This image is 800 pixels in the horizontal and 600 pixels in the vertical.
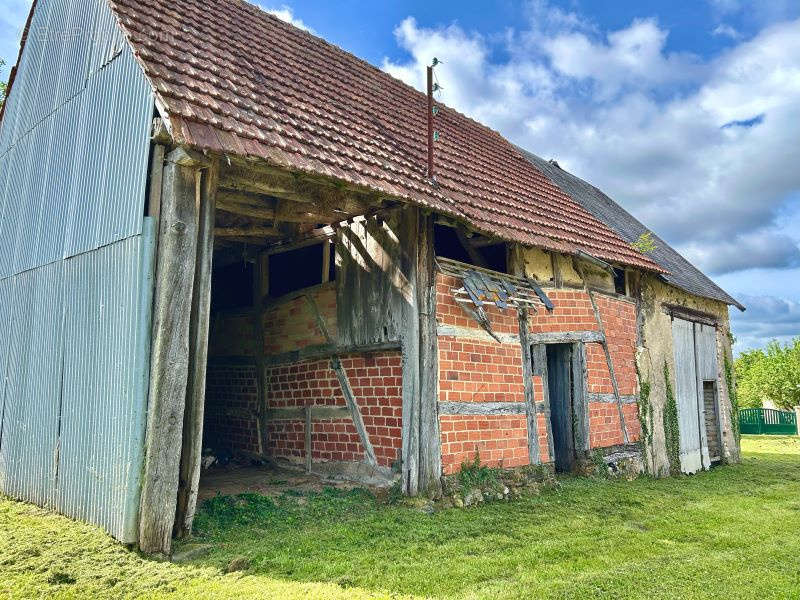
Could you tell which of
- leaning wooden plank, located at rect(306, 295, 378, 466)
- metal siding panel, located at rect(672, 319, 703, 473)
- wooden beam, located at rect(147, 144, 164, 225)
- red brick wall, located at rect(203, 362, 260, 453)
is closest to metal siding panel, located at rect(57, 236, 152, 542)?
wooden beam, located at rect(147, 144, 164, 225)

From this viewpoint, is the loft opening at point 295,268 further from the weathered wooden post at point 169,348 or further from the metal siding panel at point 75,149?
the weathered wooden post at point 169,348

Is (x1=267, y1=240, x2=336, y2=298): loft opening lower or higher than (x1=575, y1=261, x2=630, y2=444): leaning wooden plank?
higher

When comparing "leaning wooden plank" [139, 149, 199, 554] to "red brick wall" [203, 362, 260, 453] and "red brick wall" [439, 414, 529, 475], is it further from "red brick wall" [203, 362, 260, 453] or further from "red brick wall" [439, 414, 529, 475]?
"red brick wall" [203, 362, 260, 453]

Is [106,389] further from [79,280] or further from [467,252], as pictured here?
[467,252]

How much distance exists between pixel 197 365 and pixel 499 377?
12.6ft

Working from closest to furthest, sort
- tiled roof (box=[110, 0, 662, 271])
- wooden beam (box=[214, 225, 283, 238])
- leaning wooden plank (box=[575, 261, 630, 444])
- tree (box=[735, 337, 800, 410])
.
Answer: tiled roof (box=[110, 0, 662, 271]) → wooden beam (box=[214, 225, 283, 238]) → leaning wooden plank (box=[575, 261, 630, 444]) → tree (box=[735, 337, 800, 410])

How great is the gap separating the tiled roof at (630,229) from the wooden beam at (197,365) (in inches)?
318

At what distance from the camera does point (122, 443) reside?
429cm

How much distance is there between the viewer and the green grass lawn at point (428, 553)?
3.67 meters

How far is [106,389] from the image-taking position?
15.2ft

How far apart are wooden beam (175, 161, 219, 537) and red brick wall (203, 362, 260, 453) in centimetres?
366

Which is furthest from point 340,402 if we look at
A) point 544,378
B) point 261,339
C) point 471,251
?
point 544,378

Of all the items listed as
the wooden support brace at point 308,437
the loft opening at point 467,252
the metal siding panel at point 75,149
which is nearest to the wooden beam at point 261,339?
the wooden support brace at point 308,437

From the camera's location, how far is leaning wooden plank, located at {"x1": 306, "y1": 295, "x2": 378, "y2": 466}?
6477mm
